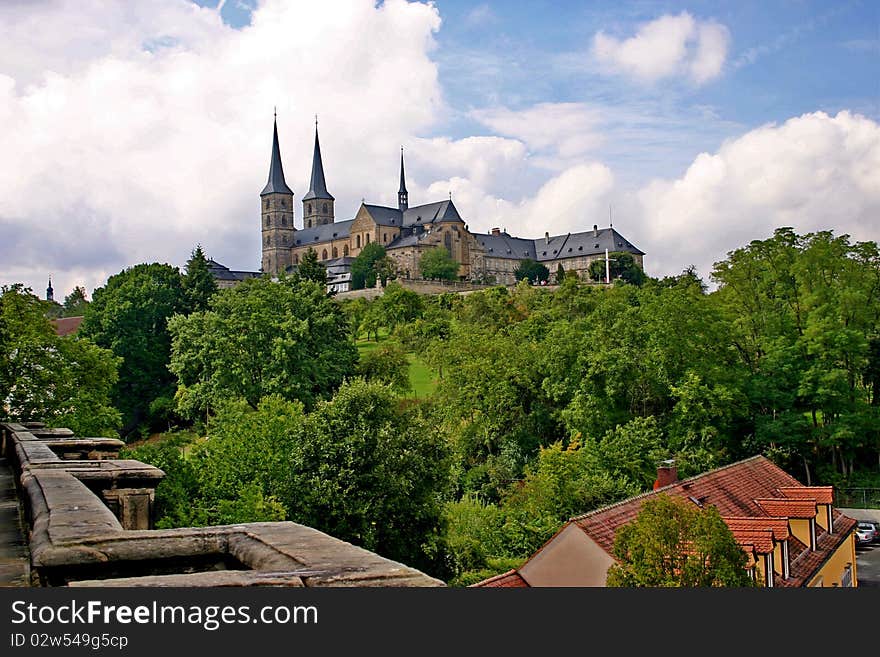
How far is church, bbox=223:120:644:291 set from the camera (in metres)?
146

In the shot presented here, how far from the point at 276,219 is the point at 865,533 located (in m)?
143

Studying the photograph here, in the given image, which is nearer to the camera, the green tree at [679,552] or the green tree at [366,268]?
the green tree at [679,552]

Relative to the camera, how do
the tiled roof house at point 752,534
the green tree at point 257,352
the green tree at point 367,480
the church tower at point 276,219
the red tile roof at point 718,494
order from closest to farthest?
the tiled roof house at point 752,534 < the red tile roof at point 718,494 < the green tree at point 367,480 < the green tree at point 257,352 < the church tower at point 276,219

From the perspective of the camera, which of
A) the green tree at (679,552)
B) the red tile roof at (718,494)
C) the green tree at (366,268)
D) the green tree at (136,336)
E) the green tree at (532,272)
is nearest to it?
the green tree at (679,552)

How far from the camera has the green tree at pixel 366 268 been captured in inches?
4781

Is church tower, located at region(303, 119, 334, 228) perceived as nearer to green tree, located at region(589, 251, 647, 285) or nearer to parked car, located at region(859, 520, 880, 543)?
green tree, located at region(589, 251, 647, 285)

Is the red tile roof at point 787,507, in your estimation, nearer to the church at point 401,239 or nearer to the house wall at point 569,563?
the house wall at point 569,563

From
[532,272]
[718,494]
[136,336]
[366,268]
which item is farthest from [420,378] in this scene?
[532,272]

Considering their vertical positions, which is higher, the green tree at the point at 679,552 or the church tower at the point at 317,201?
the church tower at the point at 317,201

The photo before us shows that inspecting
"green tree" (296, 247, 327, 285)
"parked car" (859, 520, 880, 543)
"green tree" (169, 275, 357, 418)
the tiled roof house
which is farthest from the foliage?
the tiled roof house

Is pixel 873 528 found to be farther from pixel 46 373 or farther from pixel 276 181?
pixel 276 181

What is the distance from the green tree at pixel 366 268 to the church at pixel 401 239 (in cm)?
419

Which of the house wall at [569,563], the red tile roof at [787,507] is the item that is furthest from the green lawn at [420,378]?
the house wall at [569,563]

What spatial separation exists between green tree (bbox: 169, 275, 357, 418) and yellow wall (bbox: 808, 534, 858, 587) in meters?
24.5
